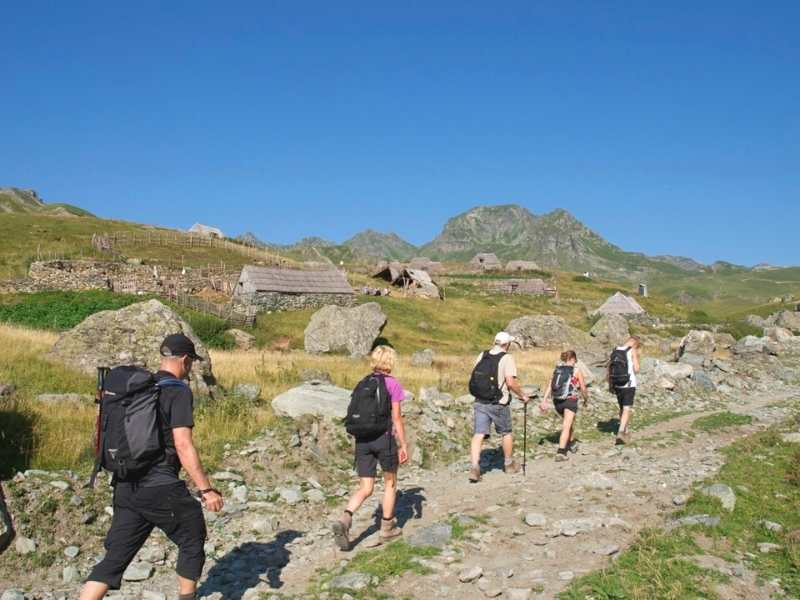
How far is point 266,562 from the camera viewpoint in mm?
7184

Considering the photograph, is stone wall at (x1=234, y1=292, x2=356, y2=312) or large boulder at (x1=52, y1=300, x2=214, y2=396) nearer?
large boulder at (x1=52, y1=300, x2=214, y2=396)

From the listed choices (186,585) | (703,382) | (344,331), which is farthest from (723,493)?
(344,331)

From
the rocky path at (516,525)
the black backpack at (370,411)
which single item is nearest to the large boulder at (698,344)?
the rocky path at (516,525)

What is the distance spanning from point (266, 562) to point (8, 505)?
3.28 m

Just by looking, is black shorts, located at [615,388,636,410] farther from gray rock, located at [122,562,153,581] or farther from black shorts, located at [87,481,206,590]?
black shorts, located at [87,481,206,590]

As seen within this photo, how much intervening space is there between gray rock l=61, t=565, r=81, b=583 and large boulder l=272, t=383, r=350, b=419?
596cm

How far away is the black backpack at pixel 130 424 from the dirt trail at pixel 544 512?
2433mm

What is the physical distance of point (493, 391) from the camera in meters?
10.1

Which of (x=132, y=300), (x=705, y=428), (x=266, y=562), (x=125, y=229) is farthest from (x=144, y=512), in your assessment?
(x=125, y=229)

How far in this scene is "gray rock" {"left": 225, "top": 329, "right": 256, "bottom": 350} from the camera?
32.5 m

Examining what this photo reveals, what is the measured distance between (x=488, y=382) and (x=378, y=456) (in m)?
3.18

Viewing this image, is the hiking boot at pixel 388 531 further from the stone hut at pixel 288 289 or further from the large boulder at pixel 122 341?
the stone hut at pixel 288 289

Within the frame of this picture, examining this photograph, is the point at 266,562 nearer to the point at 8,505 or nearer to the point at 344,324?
the point at 8,505

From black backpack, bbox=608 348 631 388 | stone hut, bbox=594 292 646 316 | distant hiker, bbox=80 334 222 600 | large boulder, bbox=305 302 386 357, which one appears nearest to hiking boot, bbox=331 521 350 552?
distant hiker, bbox=80 334 222 600
